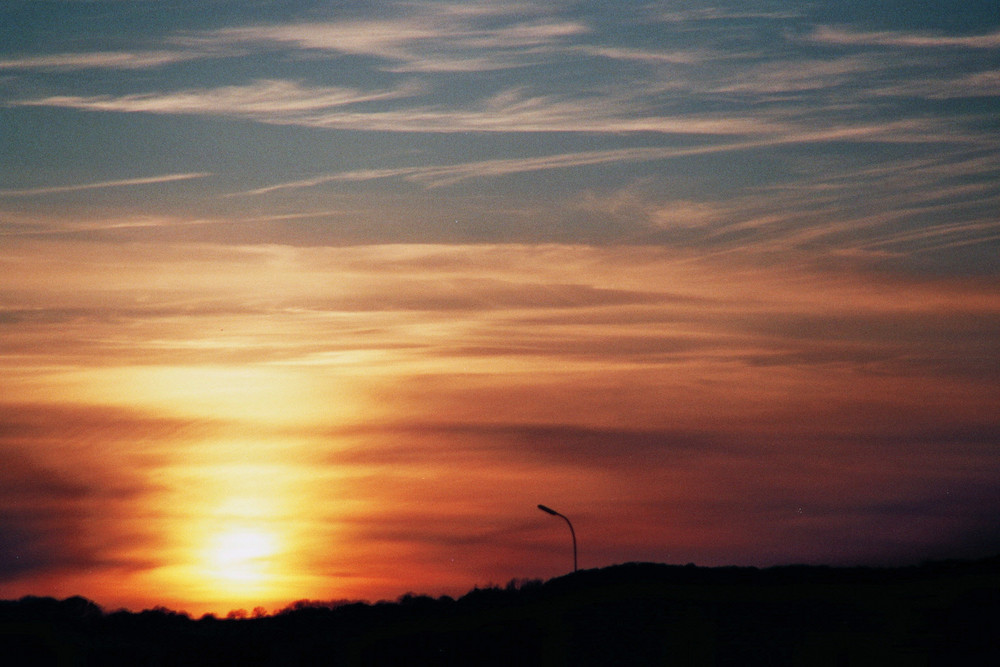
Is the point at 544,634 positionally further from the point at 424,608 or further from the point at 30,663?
the point at 30,663

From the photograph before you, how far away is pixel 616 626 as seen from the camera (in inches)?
1460

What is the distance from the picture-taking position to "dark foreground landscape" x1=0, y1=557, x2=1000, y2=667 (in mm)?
33375

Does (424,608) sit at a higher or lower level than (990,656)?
higher

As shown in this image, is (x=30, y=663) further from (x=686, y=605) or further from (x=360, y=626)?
(x=686, y=605)

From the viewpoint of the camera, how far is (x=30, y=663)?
42.7m

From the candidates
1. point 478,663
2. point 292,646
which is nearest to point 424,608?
point 292,646

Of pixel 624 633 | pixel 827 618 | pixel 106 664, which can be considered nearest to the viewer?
pixel 827 618

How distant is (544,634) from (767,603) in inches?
268

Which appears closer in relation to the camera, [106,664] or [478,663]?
[478,663]

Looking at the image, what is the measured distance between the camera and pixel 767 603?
36594 mm

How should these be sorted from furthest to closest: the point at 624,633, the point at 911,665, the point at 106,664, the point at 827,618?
1. the point at 106,664
2. the point at 624,633
3. the point at 827,618
4. the point at 911,665

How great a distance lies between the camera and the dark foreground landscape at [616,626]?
33375 mm

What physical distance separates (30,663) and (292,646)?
9054mm

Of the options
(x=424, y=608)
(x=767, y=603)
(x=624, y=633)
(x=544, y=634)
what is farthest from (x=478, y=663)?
(x=424, y=608)
